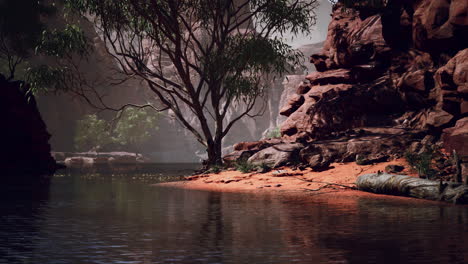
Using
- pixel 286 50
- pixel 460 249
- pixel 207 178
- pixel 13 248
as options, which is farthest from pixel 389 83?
pixel 13 248

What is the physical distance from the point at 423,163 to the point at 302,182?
14.7ft

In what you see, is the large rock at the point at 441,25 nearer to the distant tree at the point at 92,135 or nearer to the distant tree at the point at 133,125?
the distant tree at the point at 92,135

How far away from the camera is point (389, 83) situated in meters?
28.1

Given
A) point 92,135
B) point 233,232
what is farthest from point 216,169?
point 92,135

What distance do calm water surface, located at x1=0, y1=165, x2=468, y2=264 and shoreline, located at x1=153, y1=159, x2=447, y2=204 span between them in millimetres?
3001

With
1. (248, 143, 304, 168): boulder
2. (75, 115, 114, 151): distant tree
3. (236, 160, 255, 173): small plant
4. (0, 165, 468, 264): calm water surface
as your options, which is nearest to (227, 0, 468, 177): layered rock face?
(248, 143, 304, 168): boulder

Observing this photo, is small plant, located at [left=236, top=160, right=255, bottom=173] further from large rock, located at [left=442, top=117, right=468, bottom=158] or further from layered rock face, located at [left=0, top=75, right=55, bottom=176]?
layered rock face, located at [left=0, top=75, right=55, bottom=176]

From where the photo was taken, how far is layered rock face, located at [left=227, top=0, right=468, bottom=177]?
73.6 ft

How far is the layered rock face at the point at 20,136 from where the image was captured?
3219 cm

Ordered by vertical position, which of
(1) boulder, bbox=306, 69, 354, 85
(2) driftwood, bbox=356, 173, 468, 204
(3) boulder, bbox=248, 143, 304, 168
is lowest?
(2) driftwood, bbox=356, 173, 468, 204

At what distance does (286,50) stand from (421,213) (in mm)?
19761

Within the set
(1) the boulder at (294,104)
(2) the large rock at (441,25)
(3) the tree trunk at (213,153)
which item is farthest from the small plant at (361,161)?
(1) the boulder at (294,104)

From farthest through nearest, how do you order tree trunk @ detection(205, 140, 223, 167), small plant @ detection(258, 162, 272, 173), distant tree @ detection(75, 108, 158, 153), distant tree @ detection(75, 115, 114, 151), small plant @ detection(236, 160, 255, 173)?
distant tree @ detection(75, 108, 158, 153), distant tree @ detection(75, 115, 114, 151), tree trunk @ detection(205, 140, 223, 167), small plant @ detection(236, 160, 255, 173), small plant @ detection(258, 162, 272, 173)

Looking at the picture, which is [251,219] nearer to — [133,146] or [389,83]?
[389,83]
